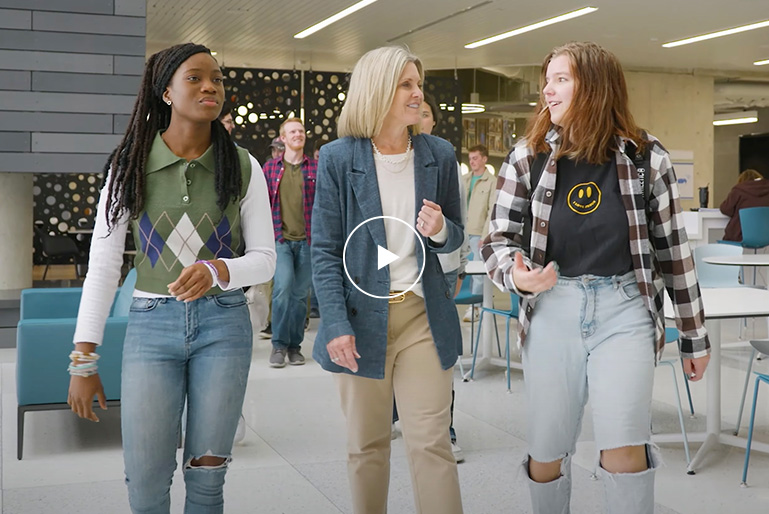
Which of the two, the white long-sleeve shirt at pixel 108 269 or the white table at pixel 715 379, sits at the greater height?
the white long-sleeve shirt at pixel 108 269

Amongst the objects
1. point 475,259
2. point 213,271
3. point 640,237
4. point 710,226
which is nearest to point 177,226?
point 213,271

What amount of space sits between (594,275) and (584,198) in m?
0.21

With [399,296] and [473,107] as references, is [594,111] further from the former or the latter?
[473,107]

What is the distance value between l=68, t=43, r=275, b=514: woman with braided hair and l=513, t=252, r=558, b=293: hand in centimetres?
64

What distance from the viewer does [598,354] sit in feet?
7.65

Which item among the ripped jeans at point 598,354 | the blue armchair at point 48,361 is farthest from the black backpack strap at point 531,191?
the blue armchair at point 48,361

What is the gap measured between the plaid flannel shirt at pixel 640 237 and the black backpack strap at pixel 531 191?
0.01m

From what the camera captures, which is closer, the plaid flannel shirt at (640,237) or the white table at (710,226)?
the plaid flannel shirt at (640,237)

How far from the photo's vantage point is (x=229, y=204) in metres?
2.23

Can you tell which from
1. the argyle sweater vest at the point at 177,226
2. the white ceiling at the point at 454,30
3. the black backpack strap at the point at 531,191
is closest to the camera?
the argyle sweater vest at the point at 177,226

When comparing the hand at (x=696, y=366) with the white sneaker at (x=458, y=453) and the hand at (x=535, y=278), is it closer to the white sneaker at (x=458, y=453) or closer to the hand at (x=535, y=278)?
the hand at (x=535, y=278)

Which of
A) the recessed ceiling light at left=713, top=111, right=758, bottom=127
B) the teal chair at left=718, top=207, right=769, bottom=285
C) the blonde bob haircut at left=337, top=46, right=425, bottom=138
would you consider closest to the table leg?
the blonde bob haircut at left=337, top=46, right=425, bottom=138

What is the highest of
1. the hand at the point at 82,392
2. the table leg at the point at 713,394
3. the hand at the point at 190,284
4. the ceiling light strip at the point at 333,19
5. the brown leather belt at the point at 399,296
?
the ceiling light strip at the point at 333,19

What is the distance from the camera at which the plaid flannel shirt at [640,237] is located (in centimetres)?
231
